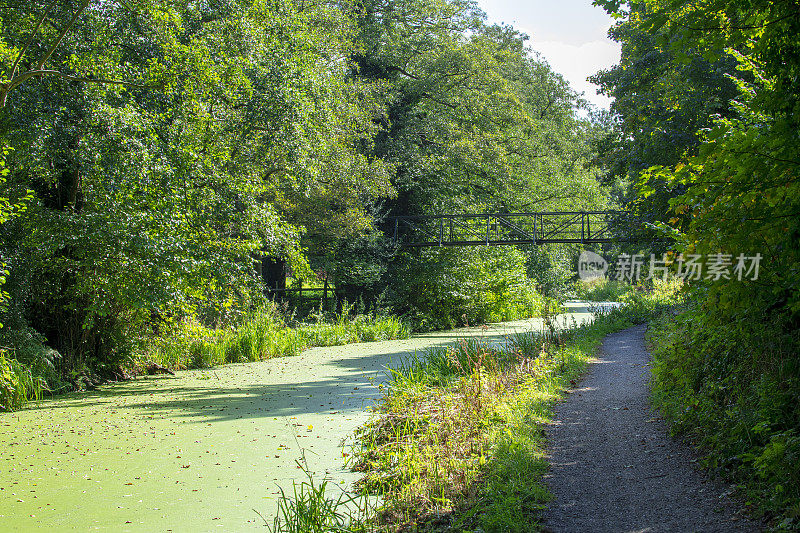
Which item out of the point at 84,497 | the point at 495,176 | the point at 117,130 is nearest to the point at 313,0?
the point at 495,176

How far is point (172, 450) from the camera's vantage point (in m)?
6.20

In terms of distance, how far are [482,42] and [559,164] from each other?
379 inches

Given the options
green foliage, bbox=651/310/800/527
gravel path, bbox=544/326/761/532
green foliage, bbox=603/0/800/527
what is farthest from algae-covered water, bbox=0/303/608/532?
green foliage, bbox=603/0/800/527

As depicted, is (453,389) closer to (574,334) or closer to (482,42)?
(574,334)

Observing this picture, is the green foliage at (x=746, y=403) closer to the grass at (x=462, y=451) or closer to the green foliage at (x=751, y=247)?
the green foliage at (x=751, y=247)

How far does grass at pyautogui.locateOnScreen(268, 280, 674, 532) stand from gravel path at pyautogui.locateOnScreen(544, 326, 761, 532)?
7.1 inches

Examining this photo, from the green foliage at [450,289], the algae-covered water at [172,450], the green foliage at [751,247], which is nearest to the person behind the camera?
the green foliage at [751,247]

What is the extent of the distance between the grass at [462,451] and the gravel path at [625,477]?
179 mm

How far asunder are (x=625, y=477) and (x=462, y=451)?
1264 millimetres

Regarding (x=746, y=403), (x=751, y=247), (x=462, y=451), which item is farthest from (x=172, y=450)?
(x=751, y=247)

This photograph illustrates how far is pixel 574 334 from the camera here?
13773 millimetres

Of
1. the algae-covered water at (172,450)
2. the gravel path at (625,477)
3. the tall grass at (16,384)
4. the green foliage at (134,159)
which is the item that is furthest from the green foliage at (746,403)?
the tall grass at (16,384)

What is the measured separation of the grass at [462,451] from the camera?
4090mm

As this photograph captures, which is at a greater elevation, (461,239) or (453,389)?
(461,239)
